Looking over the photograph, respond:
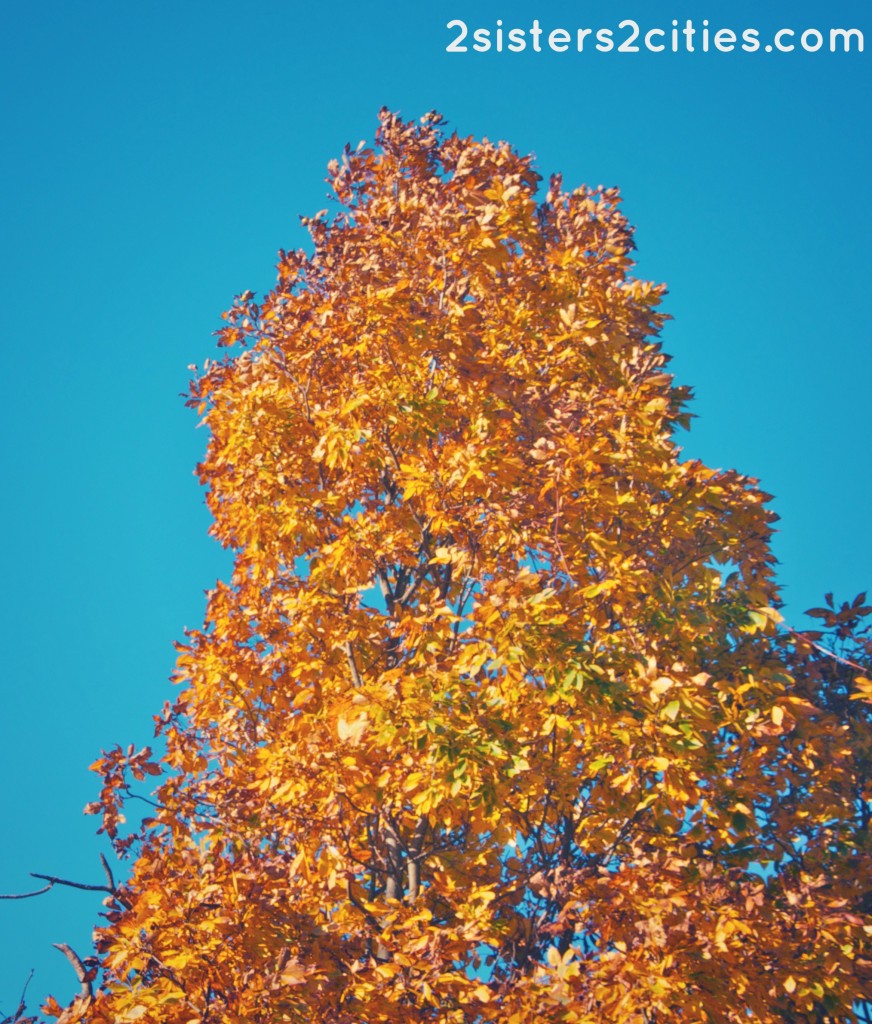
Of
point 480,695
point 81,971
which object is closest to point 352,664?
point 480,695

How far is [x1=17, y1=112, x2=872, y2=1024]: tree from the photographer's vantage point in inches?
228

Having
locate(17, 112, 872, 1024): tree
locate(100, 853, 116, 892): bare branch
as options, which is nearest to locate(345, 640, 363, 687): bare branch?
locate(17, 112, 872, 1024): tree

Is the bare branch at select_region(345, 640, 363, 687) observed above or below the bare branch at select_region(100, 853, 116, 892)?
above

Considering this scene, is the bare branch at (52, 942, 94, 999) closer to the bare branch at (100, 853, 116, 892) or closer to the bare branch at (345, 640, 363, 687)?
the bare branch at (100, 853, 116, 892)

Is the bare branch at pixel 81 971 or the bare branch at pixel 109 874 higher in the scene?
the bare branch at pixel 109 874

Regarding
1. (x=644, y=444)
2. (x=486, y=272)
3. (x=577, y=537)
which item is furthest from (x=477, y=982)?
(x=486, y=272)

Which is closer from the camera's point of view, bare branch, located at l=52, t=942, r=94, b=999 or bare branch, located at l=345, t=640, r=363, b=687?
bare branch, located at l=52, t=942, r=94, b=999

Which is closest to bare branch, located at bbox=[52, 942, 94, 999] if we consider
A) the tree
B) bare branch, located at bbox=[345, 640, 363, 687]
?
the tree

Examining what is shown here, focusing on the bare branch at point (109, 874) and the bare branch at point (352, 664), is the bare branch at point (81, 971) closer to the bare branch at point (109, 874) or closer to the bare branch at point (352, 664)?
the bare branch at point (109, 874)

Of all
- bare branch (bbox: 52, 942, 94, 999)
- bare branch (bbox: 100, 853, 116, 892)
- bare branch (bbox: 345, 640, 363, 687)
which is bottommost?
bare branch (bbox: 52, 942, 94, 999)

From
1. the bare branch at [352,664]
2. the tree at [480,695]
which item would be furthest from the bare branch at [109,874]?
the bare branch at [352,664]

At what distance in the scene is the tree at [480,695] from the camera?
5.79 meters

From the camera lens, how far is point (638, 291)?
938 cm

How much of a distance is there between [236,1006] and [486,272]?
5945 millimetres
